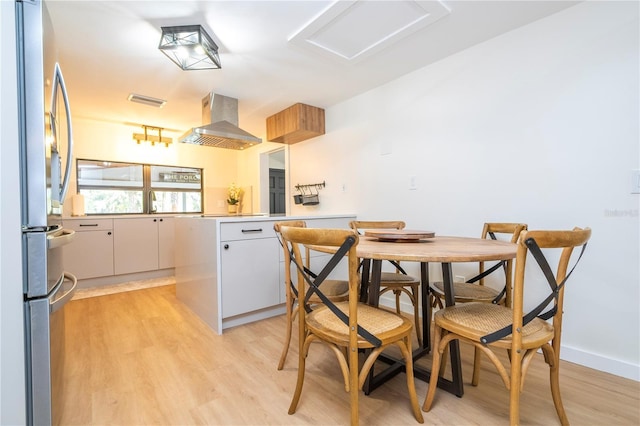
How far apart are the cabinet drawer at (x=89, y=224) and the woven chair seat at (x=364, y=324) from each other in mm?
3466

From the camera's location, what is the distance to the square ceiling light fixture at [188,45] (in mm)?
1892

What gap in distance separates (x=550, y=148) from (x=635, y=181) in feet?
1.46

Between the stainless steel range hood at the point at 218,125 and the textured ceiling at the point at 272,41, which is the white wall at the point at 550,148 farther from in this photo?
the stainless steel range hood at the point at 218,125

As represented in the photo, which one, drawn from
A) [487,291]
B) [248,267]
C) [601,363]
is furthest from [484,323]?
[248,267]

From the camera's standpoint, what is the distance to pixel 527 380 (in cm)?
159

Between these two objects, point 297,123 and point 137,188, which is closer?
point 297,123

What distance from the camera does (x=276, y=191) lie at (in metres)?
5.18

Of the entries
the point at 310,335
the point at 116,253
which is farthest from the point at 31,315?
the point at 116,253

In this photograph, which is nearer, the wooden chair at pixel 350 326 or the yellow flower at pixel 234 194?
the wooden chair at pixel 350 326

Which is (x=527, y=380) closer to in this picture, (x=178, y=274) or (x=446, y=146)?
(x=446, y=146)

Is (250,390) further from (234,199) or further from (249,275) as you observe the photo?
(234,199)

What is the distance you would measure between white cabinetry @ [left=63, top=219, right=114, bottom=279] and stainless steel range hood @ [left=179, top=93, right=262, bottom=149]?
5.40 feet

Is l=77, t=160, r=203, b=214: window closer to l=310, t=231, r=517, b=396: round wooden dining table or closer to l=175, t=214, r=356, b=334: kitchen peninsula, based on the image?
l=175, t=214, r=356, b=334: kitchen peninsula

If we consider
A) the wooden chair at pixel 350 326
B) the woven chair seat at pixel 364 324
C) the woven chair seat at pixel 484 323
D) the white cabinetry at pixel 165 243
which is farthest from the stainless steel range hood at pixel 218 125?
the woven chair seat at pixel 484 323
